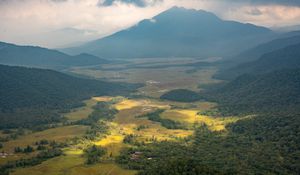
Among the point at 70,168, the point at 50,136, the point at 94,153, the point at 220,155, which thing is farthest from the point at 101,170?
the point at 50,136

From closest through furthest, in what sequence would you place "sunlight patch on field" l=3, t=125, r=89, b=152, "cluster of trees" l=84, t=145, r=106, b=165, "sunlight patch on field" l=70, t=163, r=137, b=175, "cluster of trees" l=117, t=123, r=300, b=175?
"cluster of trees" l=117, t=123, r=300, b=175 < "sunlight patch on field" l=70, t=163, r=137, b=175 < "cluster of trees" l=84, t=145, r=106, b=165 < "sunlight patch on field" l=3, t=125, r=89, b=152

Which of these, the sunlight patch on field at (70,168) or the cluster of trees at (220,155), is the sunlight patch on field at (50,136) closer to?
the sunlight patch on field at (70,168)

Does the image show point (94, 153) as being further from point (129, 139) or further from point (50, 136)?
point (50, 136)

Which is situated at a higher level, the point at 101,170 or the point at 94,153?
the point at 94,153

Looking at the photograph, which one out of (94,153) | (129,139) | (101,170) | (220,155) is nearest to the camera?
(101,170)

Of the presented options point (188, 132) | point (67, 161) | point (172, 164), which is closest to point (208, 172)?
point (172, 164)

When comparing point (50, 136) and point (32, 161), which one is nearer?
point (32, 161)

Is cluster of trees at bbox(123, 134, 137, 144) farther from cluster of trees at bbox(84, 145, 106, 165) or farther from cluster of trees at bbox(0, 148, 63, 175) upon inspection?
cluster of trees at bbox(0, 148, 63, 175)

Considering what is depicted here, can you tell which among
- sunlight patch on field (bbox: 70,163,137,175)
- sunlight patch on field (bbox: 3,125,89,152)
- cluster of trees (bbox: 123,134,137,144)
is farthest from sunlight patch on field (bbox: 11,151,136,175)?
sunlight patch on field (bbox: 3,125,89,152)
